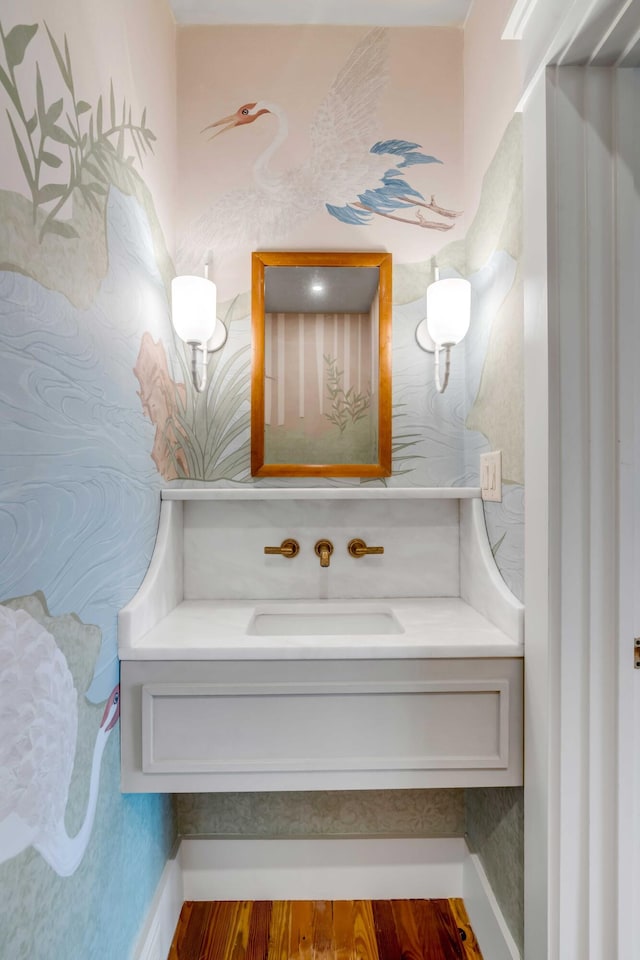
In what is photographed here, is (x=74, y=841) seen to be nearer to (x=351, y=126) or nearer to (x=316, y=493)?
(x=316, y=493)

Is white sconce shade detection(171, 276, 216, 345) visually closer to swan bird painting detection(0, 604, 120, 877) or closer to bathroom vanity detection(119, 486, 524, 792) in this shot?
bathroom vanity detection(119, 486, 524, 792)

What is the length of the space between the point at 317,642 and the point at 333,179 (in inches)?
51.4

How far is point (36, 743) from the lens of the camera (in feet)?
2.42

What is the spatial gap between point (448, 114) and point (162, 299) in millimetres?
1015

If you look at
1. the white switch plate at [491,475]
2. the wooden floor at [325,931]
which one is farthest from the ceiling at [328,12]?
the wooden floor at [325,931]

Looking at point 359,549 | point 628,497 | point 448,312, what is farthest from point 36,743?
point 448,312

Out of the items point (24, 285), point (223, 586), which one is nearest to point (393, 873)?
point (223, 586)

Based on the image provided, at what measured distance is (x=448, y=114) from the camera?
1.52m

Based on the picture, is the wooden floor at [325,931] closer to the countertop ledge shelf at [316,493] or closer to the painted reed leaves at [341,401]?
the countertop ledge shelf at [316,493]

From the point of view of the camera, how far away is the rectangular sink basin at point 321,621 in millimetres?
1378

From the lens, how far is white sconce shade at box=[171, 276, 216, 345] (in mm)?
1352

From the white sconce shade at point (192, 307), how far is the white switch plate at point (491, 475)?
0.81 metres

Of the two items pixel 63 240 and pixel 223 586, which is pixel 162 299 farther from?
pixel 223 586

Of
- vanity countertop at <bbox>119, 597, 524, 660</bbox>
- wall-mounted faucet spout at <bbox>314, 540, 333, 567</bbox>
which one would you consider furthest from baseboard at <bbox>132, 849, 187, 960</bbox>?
wall-mounted faucet spout at <bbox>314, 540, 333, 567</bbox>
